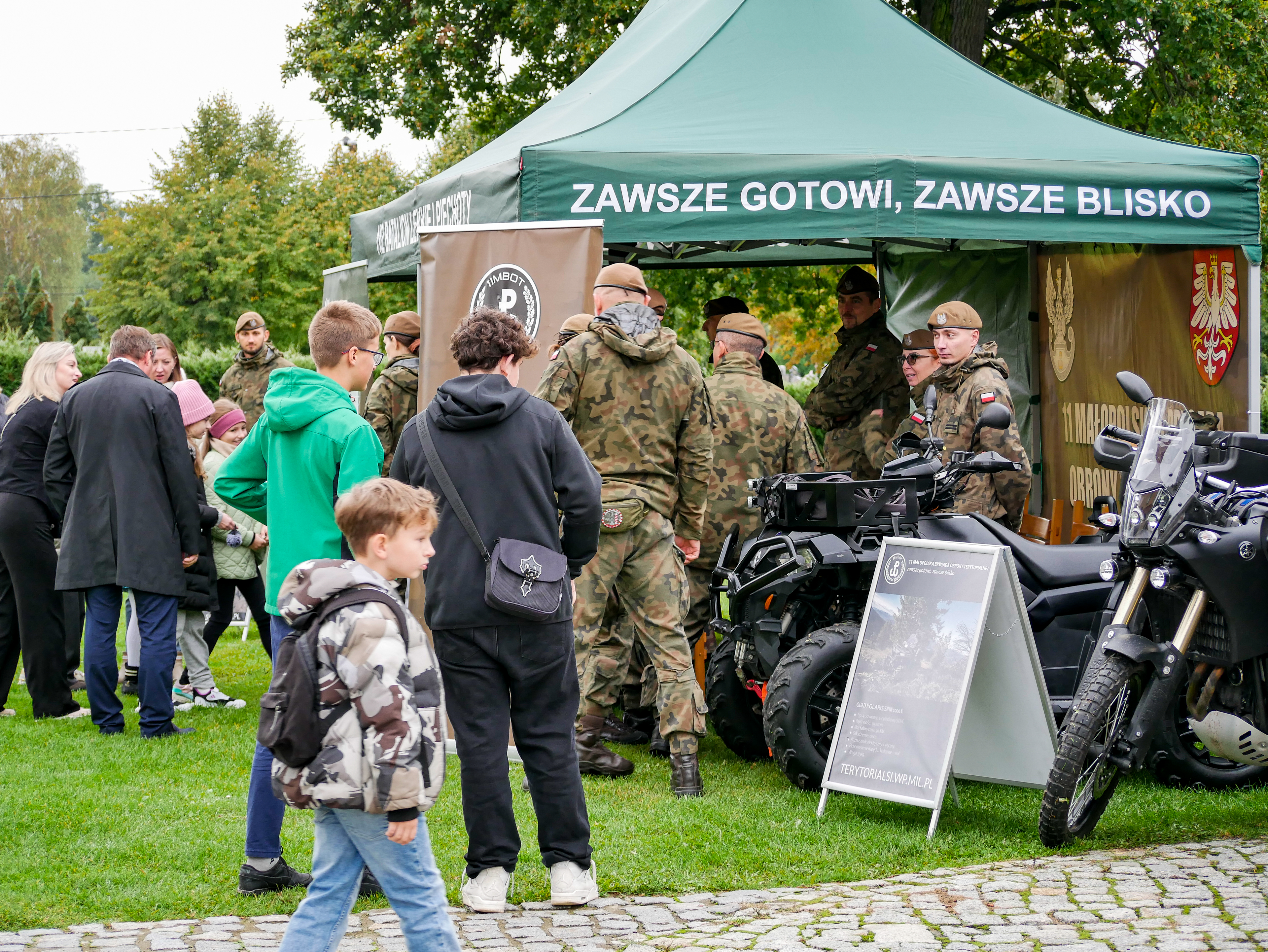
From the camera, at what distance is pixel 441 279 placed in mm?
6090

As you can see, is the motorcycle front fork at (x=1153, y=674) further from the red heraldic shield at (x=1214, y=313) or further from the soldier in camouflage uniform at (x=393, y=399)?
the soldier in camouflage uniform at (x=393, y=399)

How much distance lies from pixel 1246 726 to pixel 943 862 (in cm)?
121

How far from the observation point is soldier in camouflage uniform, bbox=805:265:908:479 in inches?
347

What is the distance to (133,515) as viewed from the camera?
6562 mm

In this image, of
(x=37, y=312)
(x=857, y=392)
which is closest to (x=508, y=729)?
(x=857, y=392)

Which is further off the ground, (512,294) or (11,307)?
(11,307)

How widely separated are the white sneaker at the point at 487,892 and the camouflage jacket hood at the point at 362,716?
1211 mm

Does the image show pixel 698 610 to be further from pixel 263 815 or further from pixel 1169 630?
pixel 263 815

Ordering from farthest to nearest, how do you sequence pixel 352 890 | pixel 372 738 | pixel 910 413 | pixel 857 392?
pixel 857 392, pixel 910 413, pixel 352 890, pixel 372 738

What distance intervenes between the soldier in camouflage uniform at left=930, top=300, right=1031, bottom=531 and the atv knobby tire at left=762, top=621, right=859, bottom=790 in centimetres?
128

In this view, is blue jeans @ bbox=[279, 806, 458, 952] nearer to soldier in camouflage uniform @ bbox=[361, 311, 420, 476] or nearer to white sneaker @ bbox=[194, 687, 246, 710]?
soldier in camouflage uniform @ bbox=[361, 311, 420, 476]

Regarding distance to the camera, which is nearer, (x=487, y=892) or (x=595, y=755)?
(x=487, y=892)

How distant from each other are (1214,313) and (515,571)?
16.7 ft

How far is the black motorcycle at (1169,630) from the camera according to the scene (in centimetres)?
446
